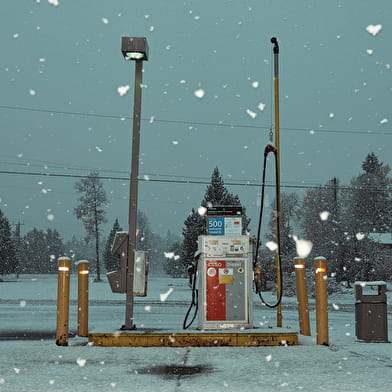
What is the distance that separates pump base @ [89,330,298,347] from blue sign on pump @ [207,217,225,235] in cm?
168

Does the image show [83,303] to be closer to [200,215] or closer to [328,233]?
[328,233]

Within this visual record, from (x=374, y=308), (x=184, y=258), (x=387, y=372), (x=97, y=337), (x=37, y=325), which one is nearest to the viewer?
(x=387, y=372)

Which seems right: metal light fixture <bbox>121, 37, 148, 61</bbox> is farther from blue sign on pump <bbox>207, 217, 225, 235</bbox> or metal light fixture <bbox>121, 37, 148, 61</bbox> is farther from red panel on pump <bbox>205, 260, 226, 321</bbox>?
red panel on pump <bbox>205, 260, 226, 321</bbox>

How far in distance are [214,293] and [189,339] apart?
1065 mm

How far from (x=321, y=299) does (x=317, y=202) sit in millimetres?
54788

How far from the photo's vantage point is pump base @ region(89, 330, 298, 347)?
807cm

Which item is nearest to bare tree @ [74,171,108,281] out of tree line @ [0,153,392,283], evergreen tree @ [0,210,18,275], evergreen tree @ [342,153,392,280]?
tree line @ [0,153,392,283]

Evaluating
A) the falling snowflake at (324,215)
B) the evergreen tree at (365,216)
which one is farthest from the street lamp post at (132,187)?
the falling snowflake at (324,215)

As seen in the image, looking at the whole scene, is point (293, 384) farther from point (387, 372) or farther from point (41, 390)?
point (41, 390)

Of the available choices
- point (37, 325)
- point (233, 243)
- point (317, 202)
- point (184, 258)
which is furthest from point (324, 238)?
point (233, 243)

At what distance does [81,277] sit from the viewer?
9117 millimetres

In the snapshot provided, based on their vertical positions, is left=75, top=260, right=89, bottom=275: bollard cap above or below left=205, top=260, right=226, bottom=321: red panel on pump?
above

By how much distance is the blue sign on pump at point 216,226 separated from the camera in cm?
912

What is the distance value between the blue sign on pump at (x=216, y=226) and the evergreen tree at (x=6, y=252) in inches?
2662
